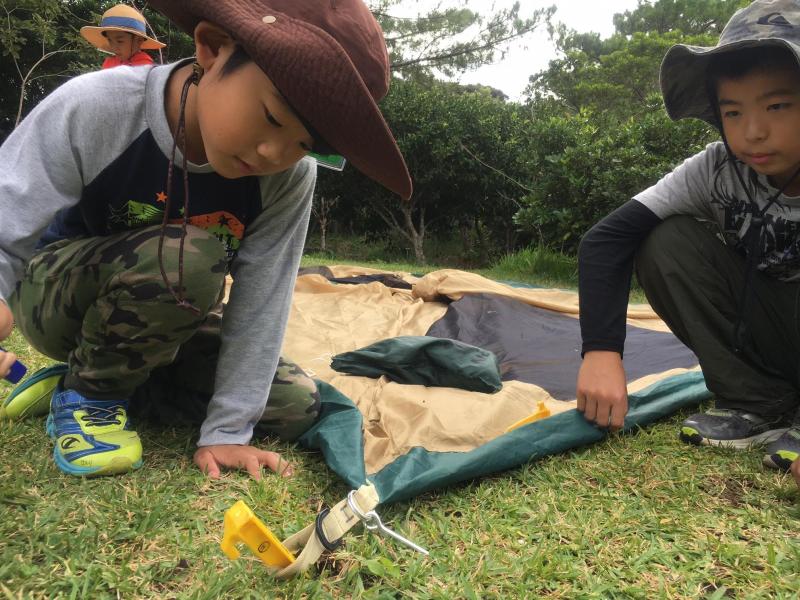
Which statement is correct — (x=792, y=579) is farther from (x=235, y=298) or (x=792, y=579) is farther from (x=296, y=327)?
(x=296, y=327)

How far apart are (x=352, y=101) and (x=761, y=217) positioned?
3.37 ft

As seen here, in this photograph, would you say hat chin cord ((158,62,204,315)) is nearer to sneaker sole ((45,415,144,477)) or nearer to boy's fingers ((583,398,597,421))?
sneaker sole ((45,415,144,477))

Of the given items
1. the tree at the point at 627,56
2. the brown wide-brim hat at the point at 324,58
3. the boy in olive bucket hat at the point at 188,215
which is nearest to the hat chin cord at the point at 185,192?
the boy in olive bucket hat at the point at 188,215

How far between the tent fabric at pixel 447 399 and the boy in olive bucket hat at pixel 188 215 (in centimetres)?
18

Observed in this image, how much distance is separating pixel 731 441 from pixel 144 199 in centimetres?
137

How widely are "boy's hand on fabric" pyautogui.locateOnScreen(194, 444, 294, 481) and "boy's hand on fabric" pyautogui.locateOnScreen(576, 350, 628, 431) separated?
2.20 ft

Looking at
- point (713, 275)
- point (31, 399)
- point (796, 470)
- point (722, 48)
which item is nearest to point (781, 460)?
point (796, 470)

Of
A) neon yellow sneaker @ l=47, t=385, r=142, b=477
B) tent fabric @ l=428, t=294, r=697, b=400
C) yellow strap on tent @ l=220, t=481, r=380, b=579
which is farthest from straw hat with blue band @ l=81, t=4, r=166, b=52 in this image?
yellow strap on tent @ l=220, t=481, r=380, b=579

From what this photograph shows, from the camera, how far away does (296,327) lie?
8.13 feet

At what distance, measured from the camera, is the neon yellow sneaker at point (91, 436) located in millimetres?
1168

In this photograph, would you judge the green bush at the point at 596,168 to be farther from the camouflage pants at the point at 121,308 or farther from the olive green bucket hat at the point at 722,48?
the camouflage pants at the point at 121,308

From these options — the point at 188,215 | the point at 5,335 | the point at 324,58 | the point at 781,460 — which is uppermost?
the point at 324,58

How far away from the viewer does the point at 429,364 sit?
182 cm

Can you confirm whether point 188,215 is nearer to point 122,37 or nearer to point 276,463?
point 276,463
